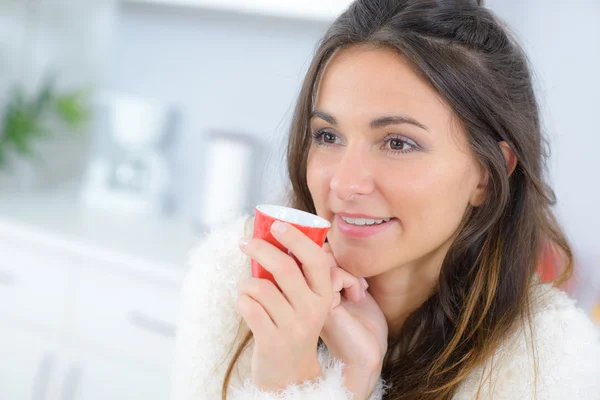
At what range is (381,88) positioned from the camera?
3.39 feet

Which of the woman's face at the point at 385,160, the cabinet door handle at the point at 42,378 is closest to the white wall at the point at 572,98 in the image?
the woman's face at the point at 385,160

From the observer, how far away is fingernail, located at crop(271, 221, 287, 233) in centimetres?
78

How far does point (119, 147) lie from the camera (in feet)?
8.20

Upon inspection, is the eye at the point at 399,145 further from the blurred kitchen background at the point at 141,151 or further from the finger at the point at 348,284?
the blurred kitchen background at the point at 141,151

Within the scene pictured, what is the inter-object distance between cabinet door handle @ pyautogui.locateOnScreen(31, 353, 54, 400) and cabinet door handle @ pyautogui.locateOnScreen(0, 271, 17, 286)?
27 centimetres

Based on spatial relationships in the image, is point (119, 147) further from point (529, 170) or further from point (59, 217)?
point (529, 170)

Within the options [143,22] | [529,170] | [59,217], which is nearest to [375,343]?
[529,170]

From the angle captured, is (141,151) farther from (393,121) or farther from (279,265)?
(279,265)

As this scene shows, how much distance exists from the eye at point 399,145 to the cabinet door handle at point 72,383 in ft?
4.65

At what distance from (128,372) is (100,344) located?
0.42 feet

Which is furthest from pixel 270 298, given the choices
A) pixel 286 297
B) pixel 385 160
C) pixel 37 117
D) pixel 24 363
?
pixel 37 117

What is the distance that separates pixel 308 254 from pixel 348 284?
25 cm

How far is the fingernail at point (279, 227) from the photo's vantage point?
2.57 ft

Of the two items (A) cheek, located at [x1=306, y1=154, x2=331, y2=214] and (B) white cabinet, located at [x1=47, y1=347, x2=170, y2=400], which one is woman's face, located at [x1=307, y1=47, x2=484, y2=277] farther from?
(B) white cabinet, located at [x1=47, y1=347, x2=170, y2=400]
